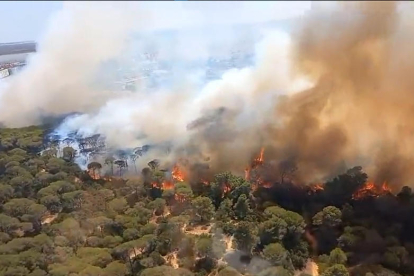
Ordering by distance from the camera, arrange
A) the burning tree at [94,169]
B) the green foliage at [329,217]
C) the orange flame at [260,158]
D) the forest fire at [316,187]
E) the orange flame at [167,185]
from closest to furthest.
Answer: the green foliage at [329,217] → the forest fire at [316,187] → the orange flame at [167,185] → the burning tree at [94,169] → the orange flame at [260,158]

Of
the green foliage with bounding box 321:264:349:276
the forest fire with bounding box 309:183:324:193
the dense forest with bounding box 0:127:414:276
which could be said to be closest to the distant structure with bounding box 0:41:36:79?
the dense forest with bounding box 0:127:414:276

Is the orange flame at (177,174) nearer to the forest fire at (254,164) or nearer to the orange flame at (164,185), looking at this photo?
the orange flame at (164,185)

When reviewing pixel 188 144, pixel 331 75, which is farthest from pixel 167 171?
pixel 331 75

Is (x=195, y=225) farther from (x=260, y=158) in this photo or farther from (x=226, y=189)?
(x=260, y=158)

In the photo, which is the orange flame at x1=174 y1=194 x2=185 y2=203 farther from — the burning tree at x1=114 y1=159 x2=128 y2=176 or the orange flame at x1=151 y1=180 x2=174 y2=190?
the burning tree at x1=114 y1=159 x2=128 y2=176

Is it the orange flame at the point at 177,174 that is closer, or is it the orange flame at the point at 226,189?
the orange flame at the point at 226,189

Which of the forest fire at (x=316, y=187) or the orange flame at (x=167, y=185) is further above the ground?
the orange flame at (x=167, y=185)

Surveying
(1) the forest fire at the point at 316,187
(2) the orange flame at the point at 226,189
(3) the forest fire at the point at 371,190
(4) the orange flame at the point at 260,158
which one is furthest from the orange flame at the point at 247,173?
(3) the forest fire at the point at 371,190
